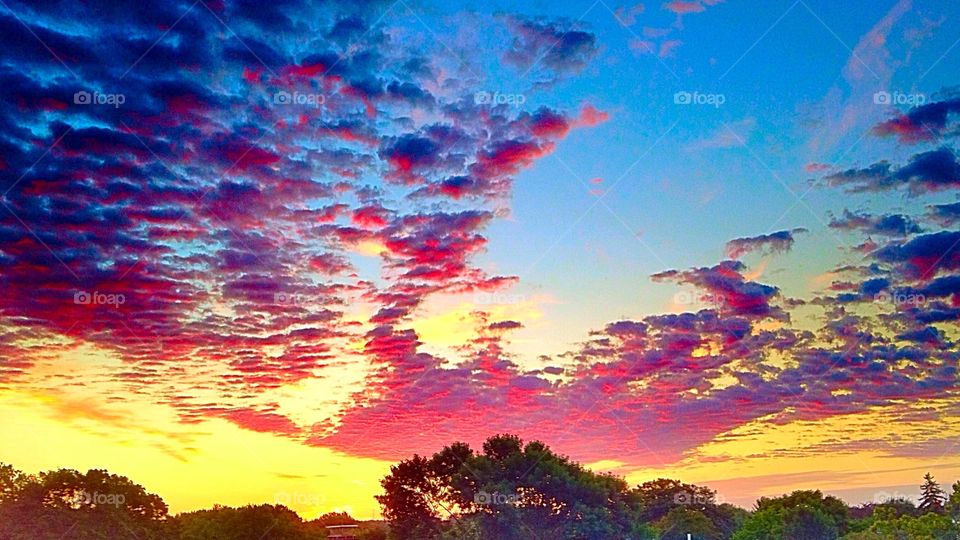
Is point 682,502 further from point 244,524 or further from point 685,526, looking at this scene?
point 244,524

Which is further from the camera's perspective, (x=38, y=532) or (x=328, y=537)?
(x=328, y=537)

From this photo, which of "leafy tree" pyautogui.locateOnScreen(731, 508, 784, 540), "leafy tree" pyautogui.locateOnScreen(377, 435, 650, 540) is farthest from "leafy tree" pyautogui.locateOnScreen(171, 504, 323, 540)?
"leafy tree" pyautogui.locateOnScreen(731, 508, 784, 540)

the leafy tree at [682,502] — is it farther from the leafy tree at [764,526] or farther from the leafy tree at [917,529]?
the leafy tree at [917,529]

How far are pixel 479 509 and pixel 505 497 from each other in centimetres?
258

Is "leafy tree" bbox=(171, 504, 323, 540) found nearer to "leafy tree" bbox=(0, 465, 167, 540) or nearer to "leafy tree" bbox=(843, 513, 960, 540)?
"leafy tree" bbox=(0, 465, 167, 540)

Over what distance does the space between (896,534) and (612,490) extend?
22250 mm

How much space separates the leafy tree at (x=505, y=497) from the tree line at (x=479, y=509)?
82mm

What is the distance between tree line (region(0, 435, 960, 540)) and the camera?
224 ft

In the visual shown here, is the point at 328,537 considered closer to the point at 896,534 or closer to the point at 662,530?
the point at 662,530

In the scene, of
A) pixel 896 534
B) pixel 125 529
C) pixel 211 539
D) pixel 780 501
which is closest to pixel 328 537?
pixel 211 539

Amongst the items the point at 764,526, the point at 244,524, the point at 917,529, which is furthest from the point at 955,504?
the point at 244,524

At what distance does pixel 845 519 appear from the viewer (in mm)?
85688

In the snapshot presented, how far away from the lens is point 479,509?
233 feet

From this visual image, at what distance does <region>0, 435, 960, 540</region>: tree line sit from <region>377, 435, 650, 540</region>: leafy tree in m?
0.08
